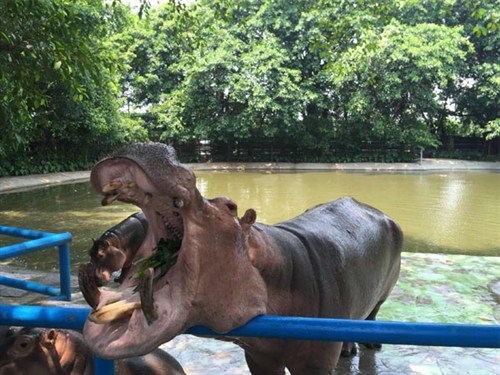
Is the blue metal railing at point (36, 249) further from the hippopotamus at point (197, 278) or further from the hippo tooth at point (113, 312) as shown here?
the hippo tooth at point (113, 312)

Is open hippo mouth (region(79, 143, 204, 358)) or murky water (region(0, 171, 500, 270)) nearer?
open hippo mouth (region(79, 143, 204, 358))

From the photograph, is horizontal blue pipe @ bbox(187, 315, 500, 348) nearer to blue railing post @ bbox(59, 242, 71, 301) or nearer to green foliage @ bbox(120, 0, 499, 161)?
blue railing post @ bbox(59, 242, 71, 301)

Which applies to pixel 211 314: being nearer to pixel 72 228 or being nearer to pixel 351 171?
pixel 72 228

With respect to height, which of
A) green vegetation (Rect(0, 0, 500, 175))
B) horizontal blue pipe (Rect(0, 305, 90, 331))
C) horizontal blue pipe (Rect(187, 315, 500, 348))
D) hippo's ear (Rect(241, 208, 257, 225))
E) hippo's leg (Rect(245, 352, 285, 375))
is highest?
green vegetation (Rect(0, 0, 500, 175))

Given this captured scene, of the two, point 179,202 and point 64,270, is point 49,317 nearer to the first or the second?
point 179,202

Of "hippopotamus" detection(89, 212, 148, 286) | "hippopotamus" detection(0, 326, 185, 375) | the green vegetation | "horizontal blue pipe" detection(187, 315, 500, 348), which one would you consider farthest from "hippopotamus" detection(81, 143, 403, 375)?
the green vegetation

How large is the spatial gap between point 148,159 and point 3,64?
3539 millimetres

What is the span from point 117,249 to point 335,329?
2.62ft

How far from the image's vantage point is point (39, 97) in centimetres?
461

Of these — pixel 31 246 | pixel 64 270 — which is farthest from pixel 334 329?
pixel 64 270

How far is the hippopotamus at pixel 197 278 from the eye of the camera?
126cm

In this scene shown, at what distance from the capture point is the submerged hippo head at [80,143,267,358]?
4.10 ft

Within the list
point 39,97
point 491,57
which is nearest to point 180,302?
point 39,97

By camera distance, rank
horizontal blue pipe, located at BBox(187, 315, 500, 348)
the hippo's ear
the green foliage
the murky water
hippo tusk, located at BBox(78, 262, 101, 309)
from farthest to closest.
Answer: the green foliage → the murky water → the hippo's ear → hippo tusk, located at BBox(78, 262, 101, 309) → horizontal blue pipe, located at BBox(187, 315, 500, 348)
